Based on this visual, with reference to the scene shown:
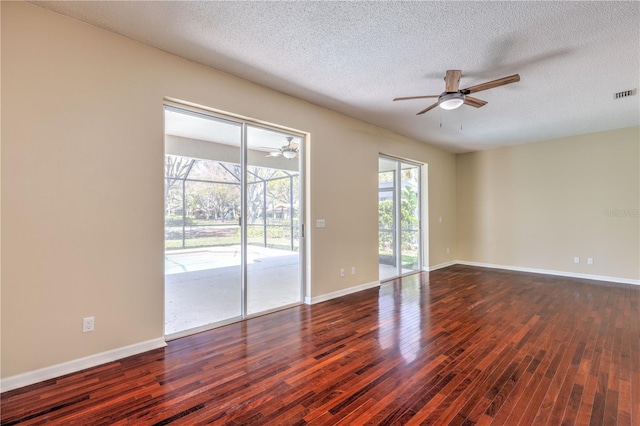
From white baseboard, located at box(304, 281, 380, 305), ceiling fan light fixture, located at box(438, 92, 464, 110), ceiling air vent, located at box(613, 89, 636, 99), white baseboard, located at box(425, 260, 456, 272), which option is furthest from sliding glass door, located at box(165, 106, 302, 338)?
ceiling air vent, located at box(613, 89, 636, 99)

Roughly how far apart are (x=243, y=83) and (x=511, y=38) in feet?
8.98

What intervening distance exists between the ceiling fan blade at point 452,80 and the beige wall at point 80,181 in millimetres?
2368

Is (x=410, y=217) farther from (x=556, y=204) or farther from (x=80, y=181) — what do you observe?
(x=80, y=181)

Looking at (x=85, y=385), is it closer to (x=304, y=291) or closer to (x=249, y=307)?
(x=249, y=307)

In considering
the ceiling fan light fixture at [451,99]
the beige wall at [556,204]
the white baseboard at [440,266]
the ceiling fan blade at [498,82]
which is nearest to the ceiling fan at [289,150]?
the ceiling fan light fixture at [451,99]

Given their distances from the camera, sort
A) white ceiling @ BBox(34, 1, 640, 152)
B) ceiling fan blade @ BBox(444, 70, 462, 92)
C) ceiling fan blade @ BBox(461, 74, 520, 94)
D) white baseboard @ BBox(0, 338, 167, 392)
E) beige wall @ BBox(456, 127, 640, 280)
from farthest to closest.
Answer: beige wall @ BBox(456, 127, 640, 280) < ceiling fan blade @ BBox(444, 70, 462, 92) < ceiling fan blade @ BBox(461, 74, 520, 94) < white ceiling @ BBox(34, 1, 640, 152) < white baseboard @ BBox(0, 338, 167, 392)

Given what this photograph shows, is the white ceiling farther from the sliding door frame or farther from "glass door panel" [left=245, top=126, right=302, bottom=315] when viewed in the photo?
"glass door panel" [left=245, top=126, right=302, bottom=315]

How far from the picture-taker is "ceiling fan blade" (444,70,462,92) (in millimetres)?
2990

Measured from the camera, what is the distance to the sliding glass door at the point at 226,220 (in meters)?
3.09

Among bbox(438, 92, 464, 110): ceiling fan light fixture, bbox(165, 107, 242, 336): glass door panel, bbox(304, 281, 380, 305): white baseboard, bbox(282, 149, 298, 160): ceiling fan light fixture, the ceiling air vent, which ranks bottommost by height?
bbox(304, 281, 380, 305): white baseboard

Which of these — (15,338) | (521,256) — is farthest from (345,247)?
(521,256)

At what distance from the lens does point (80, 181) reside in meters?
2.39

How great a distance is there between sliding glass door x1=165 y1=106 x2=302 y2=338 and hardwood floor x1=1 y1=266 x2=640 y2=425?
1.32ft

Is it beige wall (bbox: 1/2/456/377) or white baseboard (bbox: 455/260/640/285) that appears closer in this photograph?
beige wall (bbox: 1/2/456/377)
